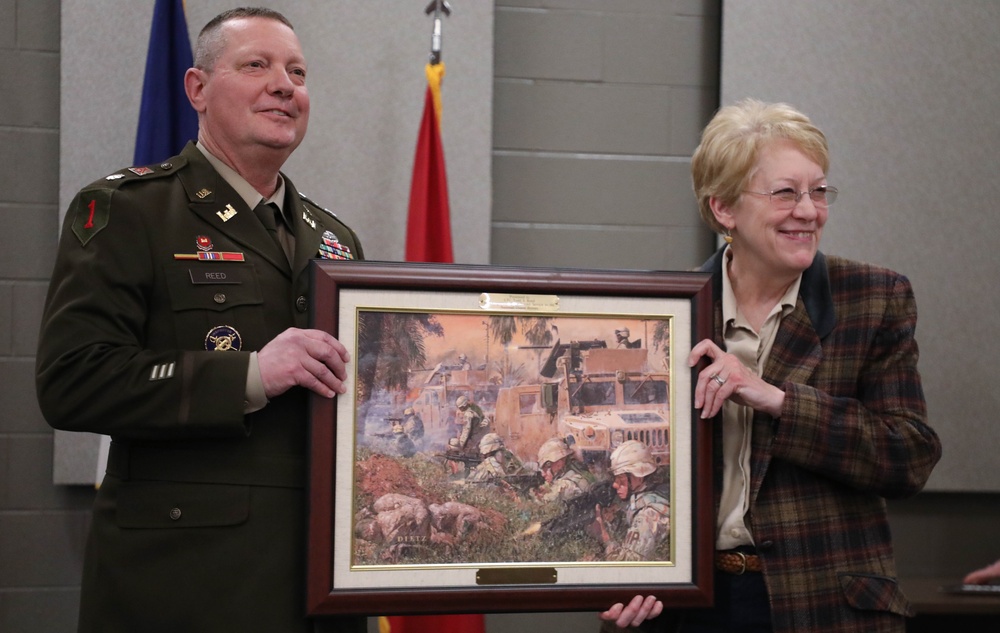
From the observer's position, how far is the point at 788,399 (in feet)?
5.61

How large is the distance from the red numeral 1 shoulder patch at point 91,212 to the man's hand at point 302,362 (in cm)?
39

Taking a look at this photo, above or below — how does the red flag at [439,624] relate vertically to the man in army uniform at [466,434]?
below

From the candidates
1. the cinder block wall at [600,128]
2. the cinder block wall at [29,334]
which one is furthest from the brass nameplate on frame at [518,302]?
the cinder block wall at [29,334]

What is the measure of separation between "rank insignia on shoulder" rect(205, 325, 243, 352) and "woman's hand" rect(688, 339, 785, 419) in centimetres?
88

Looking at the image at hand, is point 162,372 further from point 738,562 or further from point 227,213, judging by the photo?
point 738,562

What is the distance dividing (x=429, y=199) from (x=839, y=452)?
1.93 m

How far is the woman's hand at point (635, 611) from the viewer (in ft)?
5.63

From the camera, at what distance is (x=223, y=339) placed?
171 centimetres

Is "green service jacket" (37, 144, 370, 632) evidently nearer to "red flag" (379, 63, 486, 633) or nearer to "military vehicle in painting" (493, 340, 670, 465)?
"military vehicle in painting" (493, 340, 670, 465)

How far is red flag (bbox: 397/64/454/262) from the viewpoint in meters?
3.21

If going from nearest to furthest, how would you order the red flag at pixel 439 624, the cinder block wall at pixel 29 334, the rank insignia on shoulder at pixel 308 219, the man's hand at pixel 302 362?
the man's hand at pixel 302 362 < the rank insignia on shoulder at pixel 308 219 < the red flag at pixel 439 624 < the cinder block wall at pixel 29 334

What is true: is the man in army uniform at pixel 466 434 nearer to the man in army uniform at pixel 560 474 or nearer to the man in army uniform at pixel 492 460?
the man in army uniform at pixel 492 460

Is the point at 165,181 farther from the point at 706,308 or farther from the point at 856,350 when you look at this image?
the point at 856,350

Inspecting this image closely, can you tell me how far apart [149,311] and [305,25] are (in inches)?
78.8
